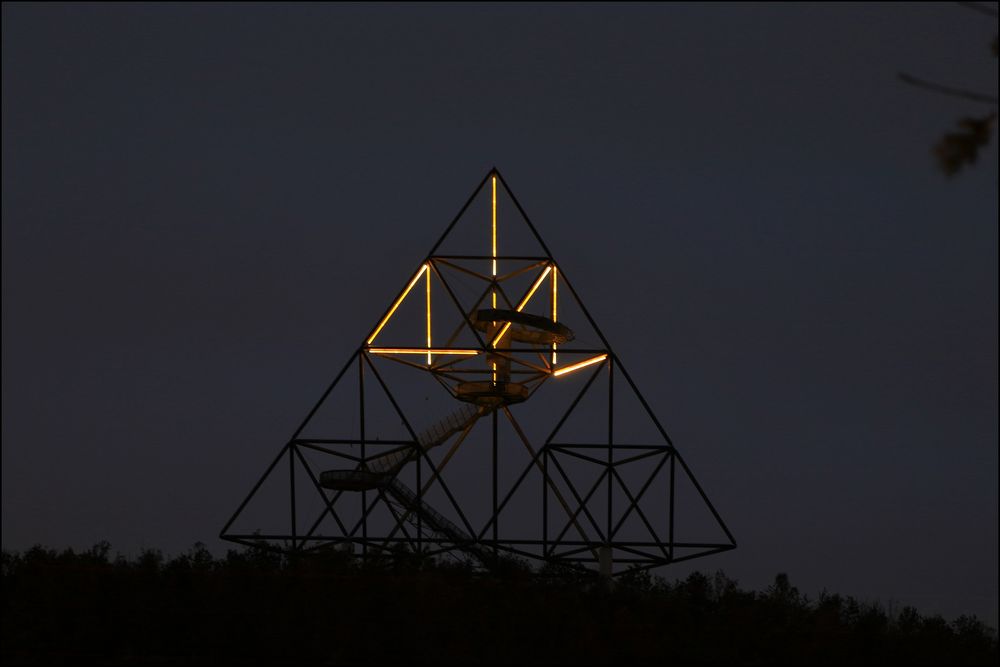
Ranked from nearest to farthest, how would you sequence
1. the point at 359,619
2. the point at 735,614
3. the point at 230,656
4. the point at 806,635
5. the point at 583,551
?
the point at 230,656, the point at 359,619, the point at 806,635, the point at 735,614, the point at 583,551

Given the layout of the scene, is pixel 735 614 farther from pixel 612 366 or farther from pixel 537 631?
pixel 612 366

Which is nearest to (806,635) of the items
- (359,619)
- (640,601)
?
(640,601)

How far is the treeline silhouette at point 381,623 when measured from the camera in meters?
24.8

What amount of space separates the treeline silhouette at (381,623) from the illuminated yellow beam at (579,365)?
712cm

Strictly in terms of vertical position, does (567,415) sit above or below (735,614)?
above

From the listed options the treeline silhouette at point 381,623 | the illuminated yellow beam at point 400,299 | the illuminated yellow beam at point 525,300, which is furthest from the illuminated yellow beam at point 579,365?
the treeline silhouette at point 381,623

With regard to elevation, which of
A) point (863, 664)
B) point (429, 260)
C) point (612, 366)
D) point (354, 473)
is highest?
point (429, 260)

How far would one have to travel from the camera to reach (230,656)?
80.1ft

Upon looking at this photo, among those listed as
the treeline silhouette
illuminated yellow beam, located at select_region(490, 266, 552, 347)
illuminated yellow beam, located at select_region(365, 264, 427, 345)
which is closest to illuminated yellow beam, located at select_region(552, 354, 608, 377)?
illuminated yellow beam, located at select_region(490, 266, 552, 347)

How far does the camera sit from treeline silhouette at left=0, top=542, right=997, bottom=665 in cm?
2477

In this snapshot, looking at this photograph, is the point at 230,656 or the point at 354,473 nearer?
the point at 230,656

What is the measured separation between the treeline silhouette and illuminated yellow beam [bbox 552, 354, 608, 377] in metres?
7.12

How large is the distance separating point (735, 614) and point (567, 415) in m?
9.08

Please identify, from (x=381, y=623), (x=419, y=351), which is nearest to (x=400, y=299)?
(x=419, y=351)
